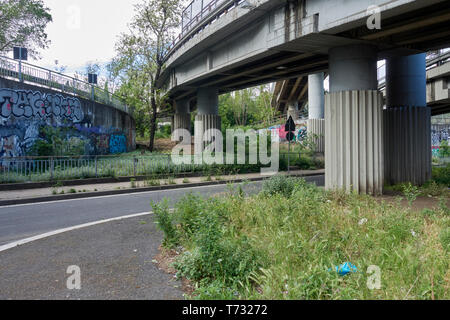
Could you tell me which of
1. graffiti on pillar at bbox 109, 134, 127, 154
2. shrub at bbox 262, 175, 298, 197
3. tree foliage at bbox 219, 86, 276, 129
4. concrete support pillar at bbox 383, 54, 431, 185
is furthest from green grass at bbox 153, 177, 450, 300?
tree foliage at bbox 219, 86, 276, 129

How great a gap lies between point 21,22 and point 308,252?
41.9 m

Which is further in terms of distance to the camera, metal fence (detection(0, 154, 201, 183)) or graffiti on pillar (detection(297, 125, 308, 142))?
graffiti on pillar (detection(297, 125, 308, 142))

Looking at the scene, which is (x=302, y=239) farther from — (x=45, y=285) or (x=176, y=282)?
(x=45, y=285)

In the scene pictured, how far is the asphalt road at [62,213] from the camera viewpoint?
7832mm

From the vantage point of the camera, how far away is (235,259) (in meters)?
4.46

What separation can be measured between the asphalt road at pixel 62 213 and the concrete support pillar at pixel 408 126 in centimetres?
827

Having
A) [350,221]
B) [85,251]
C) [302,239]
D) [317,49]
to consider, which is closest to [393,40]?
[317,49]

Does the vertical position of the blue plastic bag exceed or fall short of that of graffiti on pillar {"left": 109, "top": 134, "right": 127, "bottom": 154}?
it falls short

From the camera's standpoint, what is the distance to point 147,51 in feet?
96.5

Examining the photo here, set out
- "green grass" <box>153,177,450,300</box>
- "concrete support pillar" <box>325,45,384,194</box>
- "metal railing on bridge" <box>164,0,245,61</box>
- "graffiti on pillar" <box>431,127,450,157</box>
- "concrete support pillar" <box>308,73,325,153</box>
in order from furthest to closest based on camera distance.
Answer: "graffiti on pillar" <box>431,127,450,157</box>
"concrete support pillar" <box>308,73,325,153</box>
"metal railing on bridge" <box>164,0,245,61</box>
"concrete support pillar" <box>325,45,384,194</box>
"green grass" <box>153,177,450,300</box>

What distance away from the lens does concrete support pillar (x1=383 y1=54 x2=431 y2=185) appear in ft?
45.9

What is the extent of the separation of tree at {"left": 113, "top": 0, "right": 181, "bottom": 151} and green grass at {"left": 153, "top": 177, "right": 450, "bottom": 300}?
24039mm

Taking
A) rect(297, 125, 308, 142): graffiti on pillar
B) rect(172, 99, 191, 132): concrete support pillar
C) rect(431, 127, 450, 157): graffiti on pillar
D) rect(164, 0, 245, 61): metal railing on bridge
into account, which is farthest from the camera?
rect(172, 99, 191, 132): concrete support pillar

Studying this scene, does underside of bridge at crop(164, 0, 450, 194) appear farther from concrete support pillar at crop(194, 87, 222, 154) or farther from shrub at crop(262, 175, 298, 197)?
concrete support pillar at crop(194, 87, 222, 154)
